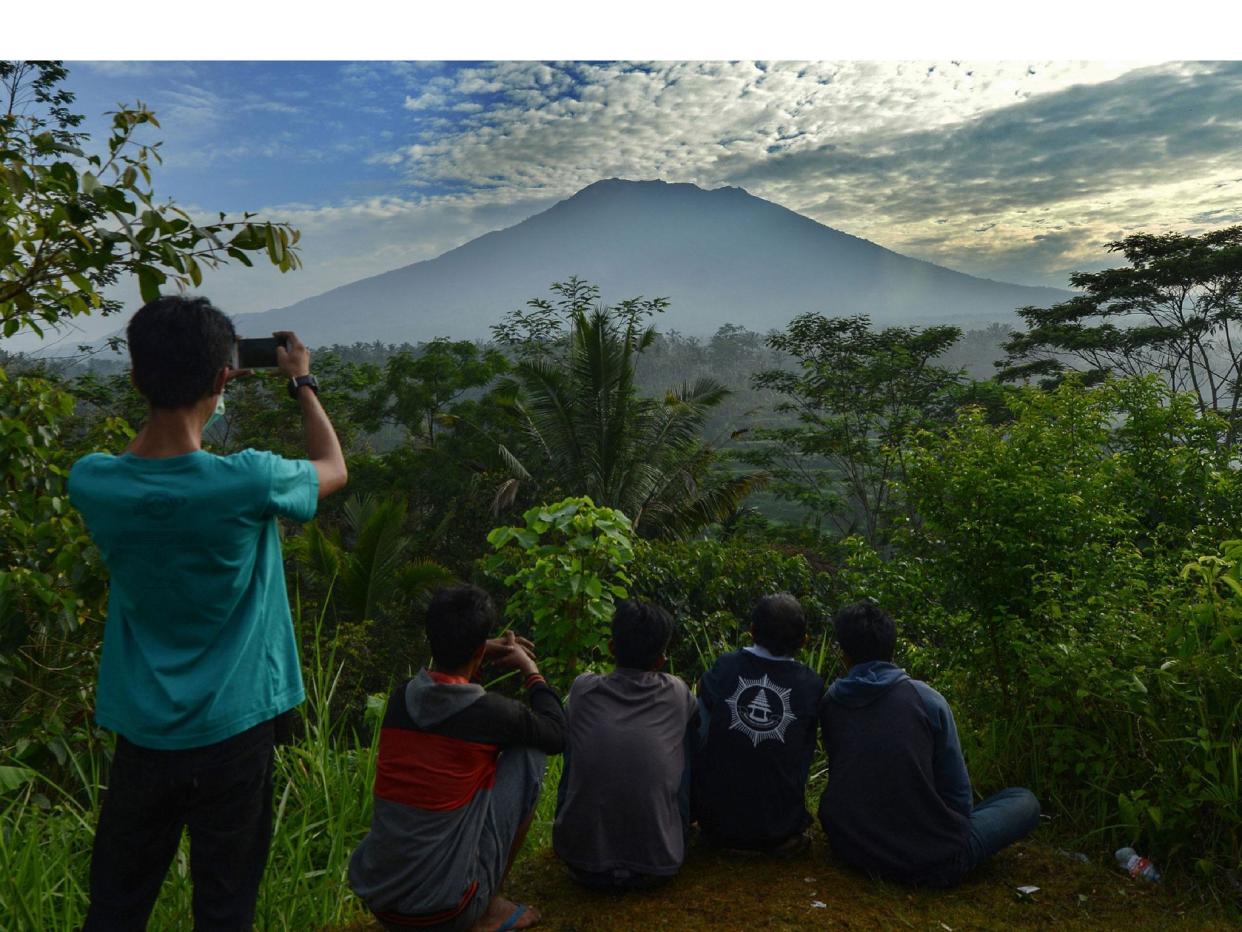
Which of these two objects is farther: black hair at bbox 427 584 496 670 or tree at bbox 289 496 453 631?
tree at bbox 289 496 453 631

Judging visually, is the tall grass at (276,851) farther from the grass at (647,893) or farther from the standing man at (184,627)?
the standing man at (184,627)

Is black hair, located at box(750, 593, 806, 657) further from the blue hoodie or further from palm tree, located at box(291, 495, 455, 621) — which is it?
palm tree, located at box(291, 495, 455, 621)

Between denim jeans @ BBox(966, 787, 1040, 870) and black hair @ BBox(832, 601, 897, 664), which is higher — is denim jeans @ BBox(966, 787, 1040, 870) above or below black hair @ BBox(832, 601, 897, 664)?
below

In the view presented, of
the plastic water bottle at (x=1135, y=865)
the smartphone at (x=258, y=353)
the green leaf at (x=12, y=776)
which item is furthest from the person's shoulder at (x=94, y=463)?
the plastic water bottle at (x=1135, y=865)

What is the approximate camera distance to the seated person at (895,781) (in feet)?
7.65

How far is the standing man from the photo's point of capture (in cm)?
142

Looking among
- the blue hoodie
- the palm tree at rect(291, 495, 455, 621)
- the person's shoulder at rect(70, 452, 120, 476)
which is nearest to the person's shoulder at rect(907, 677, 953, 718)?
the blue hoodie

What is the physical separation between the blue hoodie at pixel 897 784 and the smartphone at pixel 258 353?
1849 millimetres

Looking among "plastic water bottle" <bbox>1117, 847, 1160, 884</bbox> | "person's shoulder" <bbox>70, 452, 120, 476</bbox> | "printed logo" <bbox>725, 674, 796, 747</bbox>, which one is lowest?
"plastic water bottle" <bbox>1117, 847, 1160, 884</bbox>

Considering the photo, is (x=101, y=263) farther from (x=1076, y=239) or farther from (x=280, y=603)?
(x=1076, y=239)

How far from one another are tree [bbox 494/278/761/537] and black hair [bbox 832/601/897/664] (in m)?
10.2

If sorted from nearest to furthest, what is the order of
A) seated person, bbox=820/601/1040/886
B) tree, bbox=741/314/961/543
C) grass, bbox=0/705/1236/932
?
1. grass, bbox=0/705/1236/932
2. seated person, bbox=820/601/1040/886
3. tree, bbox=741/314/961/543

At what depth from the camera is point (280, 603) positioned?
163cm

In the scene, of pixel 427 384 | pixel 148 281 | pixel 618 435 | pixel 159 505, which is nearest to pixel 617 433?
pixel 618 435
